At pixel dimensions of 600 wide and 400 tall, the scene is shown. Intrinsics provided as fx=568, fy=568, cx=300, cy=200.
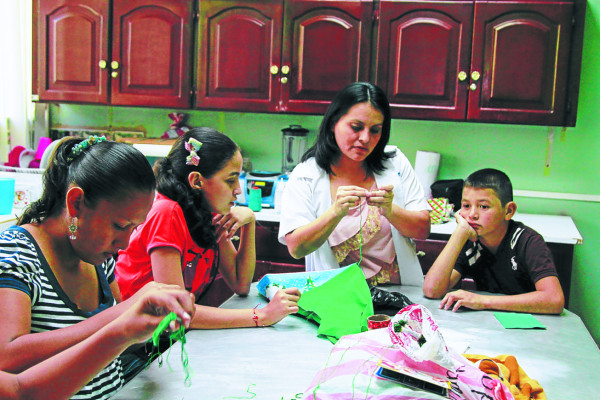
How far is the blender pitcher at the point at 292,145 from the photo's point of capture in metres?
3.42

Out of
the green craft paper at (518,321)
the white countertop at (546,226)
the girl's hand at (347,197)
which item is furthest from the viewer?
Result: the white countertop at (546,226)

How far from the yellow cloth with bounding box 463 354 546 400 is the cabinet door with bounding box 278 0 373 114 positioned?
2.05 metres

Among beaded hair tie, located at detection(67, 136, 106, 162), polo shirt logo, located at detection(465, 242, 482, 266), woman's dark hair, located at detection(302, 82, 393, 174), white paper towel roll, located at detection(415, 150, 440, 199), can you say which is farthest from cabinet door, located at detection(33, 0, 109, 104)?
polo shirt logo, located at detection(465, 242, 482, 266)

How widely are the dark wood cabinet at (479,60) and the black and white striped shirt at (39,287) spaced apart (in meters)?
2.24

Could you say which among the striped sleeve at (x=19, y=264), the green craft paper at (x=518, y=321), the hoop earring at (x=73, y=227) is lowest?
the green craft paper at (x=518, y=321)

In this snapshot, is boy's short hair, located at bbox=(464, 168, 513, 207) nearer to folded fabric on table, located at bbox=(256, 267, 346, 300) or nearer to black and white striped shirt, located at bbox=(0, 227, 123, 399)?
folded fabric on table, located at bbox=(256, 267, 346, 300)

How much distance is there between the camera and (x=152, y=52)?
3238 millimetres

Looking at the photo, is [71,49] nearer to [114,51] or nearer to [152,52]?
[114,51]

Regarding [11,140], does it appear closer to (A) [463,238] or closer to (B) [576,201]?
(A) [463,238]

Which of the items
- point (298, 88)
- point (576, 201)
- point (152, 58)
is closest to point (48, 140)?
point (152, 58)

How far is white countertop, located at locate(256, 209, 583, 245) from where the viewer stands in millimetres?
2779

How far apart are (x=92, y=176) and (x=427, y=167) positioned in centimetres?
241

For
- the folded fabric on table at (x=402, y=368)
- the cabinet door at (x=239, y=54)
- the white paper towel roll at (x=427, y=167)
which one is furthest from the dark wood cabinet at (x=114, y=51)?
the folded fabric on table at (x=402, y=368)

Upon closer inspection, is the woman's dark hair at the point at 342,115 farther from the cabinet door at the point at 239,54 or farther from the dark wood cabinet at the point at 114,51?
the dark wood cabinet at the point at 114,51
